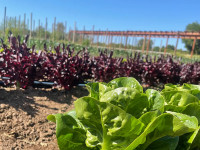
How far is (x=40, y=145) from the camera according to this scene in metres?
2.07

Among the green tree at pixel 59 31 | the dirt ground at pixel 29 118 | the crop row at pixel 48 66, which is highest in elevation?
the green tree at pixel 59 31

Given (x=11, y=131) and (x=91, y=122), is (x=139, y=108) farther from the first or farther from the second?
(x=11, y=131)

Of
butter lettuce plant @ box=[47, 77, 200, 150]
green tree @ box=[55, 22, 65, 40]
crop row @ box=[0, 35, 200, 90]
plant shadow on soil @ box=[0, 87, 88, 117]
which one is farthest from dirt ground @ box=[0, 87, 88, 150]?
green tree @ box=[55, 22, 65, 40]

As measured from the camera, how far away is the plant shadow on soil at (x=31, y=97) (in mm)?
2766

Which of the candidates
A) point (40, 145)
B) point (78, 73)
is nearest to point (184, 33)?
point (78, 73)

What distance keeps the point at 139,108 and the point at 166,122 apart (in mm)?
175

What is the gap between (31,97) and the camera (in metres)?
3.22

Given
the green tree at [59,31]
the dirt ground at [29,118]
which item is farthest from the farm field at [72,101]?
the green tree at [59,31]

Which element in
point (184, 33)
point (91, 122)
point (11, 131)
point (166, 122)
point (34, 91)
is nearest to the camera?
point (166, 122)

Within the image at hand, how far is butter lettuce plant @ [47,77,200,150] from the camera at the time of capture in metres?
0.85

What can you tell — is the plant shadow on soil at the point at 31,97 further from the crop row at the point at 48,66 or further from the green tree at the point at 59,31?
the green tree at the point at 59,31

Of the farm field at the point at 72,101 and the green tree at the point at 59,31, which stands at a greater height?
the green tree at the point at 59,31

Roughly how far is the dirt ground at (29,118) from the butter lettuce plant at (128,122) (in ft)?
3.77

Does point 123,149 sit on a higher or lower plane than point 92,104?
lower
